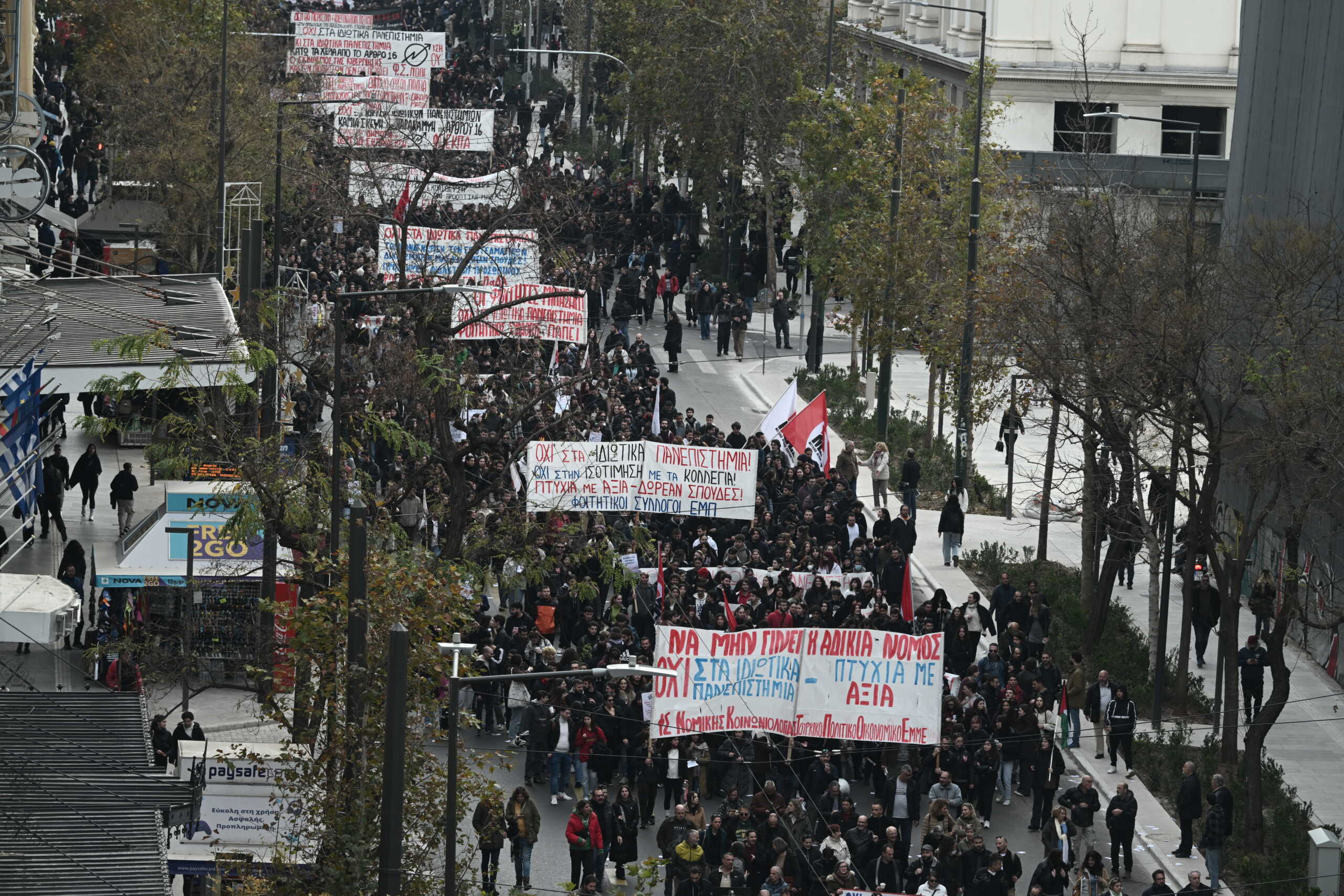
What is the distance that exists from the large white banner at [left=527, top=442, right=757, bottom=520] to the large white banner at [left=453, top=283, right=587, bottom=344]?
276 inches

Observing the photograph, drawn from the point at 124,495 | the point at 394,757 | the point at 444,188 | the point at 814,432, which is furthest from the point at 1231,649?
the point at 444,188

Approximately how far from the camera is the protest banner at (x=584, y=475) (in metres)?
32.0

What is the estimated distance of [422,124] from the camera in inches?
2389

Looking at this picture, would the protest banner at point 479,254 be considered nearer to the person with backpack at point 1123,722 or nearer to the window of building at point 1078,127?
the person with backpack at point 1123,722

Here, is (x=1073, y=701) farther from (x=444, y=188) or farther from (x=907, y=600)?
(x=444, y=188)

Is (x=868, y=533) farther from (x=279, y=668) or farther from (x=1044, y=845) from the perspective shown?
(x=279, y=668)

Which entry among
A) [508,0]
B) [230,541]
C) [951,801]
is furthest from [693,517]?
[508,0]

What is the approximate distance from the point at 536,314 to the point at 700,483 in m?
9.54

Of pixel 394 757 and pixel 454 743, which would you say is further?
pixel 454 743

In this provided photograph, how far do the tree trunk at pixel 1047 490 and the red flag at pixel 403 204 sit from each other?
35.1 ft

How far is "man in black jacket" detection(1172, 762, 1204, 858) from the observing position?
79.0 feet

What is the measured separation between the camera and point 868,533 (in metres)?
38.3

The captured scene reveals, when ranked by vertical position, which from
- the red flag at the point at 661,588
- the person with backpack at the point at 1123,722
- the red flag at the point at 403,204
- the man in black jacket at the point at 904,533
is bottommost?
the person with backpack at the point at 1123,722

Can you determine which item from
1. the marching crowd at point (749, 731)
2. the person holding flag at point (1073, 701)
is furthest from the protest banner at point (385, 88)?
the person holding flag at point (1073, 701)
